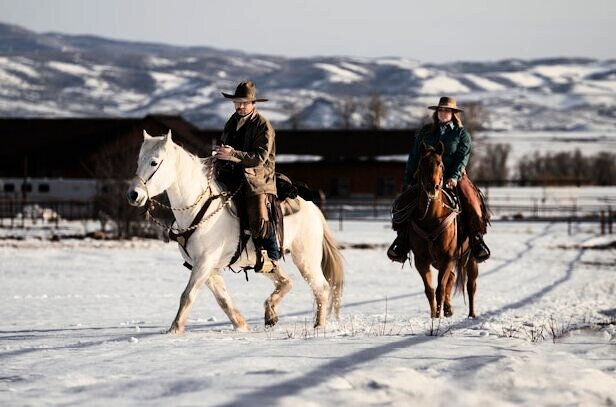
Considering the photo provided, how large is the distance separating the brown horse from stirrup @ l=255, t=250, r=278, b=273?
2383mm

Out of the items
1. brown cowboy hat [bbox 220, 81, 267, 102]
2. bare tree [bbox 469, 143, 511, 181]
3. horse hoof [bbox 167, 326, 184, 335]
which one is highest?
bare tree [bbox 469, 143, 511, 181]

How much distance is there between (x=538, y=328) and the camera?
39.4 feet

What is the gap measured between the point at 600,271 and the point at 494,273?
298cm

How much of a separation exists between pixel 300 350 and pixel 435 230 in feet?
16.3

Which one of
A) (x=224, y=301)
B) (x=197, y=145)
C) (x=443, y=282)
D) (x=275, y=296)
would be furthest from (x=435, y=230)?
(x=197, y=145)

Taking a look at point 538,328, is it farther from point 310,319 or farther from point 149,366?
point 149,366

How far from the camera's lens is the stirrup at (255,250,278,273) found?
37.7ft

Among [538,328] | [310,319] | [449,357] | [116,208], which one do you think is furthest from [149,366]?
[116,208]

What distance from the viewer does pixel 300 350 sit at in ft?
28.2

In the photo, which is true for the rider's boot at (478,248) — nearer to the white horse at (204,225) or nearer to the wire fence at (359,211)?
the white horse at (204,225)

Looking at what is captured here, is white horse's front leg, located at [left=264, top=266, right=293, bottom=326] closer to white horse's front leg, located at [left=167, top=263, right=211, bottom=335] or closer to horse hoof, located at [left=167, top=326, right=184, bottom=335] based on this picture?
white horse's front leg, located at [left=167, top=263, right=211, bottom=335]

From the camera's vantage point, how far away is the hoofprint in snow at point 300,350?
23.0ft

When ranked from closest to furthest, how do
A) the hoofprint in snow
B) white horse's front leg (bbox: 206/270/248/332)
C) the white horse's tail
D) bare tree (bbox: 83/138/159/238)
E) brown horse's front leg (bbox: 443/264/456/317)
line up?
the hoofprint in snow, white horse's front leg (bbox: 206/270/248/332), the white horse's tail, brown horse's front leg (bbox: 443/264/456/317), bare tree (bbox: 83/138/159/238)

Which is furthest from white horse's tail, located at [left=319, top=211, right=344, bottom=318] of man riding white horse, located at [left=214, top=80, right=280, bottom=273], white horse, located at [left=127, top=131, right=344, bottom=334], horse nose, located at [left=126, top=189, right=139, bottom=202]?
horse nose, located at [left=126, top=189, right=139, bottom=202]
